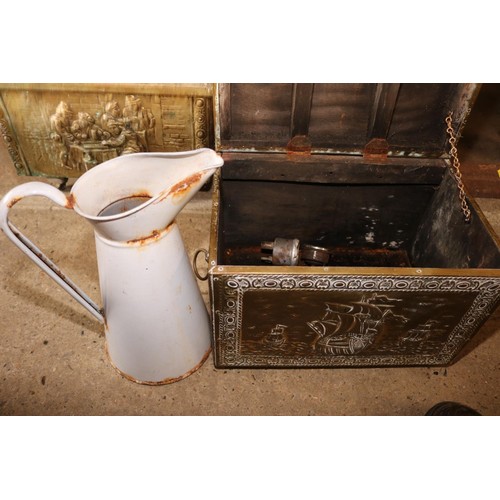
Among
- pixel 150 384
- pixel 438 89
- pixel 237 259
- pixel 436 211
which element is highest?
pixel 438 89

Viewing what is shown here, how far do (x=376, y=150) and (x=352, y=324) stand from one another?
716 mm

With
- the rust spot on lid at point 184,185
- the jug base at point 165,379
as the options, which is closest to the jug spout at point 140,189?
the rust spot on lid at point 184,185

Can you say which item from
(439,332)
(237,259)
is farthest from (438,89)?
(237,259)

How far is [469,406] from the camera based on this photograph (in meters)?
1.57

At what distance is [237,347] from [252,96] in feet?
3.05

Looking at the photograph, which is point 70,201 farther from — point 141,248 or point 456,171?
point 456,171

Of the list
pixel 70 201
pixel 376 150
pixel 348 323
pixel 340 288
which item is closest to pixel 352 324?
pixel 348 323

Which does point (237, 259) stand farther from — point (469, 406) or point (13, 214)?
point (13, 214)

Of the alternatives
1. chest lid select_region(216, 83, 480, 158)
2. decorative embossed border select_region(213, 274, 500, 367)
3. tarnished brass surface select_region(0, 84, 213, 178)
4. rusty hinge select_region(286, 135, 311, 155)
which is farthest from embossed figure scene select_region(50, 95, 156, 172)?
decorative embossed border select_region(213, 274, 500, 367)

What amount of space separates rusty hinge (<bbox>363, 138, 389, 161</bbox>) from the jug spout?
73cm

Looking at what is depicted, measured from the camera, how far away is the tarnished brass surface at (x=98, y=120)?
1.96 metres

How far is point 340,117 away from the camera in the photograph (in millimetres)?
1631

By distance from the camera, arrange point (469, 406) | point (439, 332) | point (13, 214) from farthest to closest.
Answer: point (13, 214) < point (469, 406) < point (439, 332)

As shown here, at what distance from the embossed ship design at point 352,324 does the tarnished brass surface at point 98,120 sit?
3.89 ft
